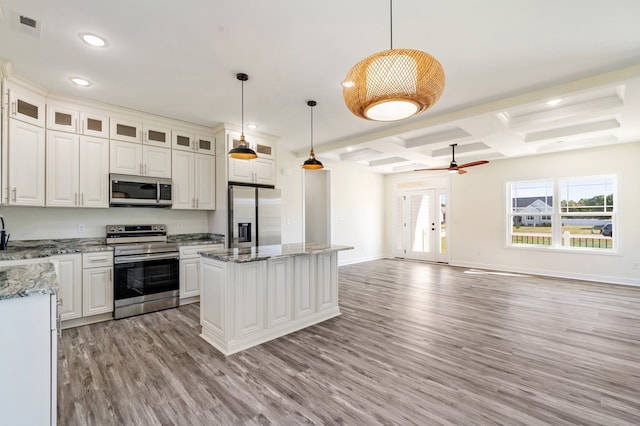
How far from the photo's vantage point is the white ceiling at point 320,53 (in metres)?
2.12

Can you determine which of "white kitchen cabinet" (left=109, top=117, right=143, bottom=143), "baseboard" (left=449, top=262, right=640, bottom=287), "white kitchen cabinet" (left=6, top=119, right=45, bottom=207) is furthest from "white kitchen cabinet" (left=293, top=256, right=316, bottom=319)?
"baseboard" (left=449, top=262, right=640, bottom=287)

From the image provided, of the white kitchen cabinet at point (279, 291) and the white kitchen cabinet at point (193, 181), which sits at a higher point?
the white kitchen cabinet at point (193, 181)

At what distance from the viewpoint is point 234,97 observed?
3645 millimetres

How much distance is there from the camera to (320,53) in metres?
2.68

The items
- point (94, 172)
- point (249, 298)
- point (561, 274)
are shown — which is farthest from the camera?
point (561, 274)

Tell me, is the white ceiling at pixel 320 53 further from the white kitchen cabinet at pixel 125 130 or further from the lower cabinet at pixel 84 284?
the lower cabinet at pixel 84 284

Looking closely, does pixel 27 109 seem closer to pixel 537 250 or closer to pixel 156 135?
pixel 156 135

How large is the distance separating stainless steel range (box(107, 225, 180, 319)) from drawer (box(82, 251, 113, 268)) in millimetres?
62

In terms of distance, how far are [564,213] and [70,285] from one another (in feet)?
28.5

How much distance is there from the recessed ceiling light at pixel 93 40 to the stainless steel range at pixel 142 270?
7.58ft

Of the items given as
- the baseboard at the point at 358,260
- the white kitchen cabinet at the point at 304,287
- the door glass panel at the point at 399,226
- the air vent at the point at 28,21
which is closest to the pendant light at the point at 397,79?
the white kitchen cabinet at the point at 304,287

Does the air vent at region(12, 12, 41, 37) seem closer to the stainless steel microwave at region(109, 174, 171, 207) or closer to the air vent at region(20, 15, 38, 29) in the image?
the air vent at region(20, 15, 38, 29)

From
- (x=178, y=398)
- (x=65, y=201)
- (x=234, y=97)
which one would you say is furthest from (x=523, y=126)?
(x=65, y=201)

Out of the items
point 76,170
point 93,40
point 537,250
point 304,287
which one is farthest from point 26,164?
point 537,250
